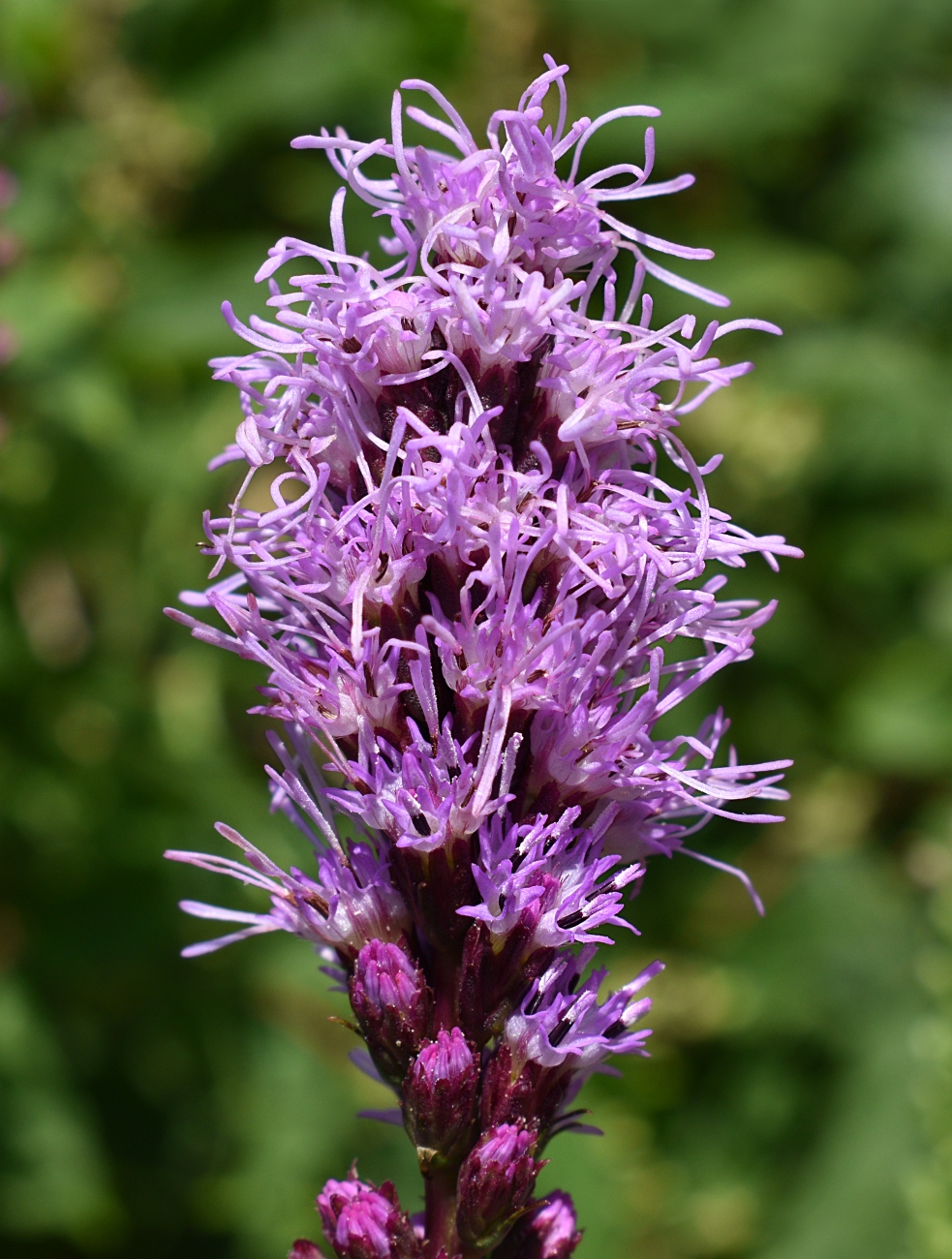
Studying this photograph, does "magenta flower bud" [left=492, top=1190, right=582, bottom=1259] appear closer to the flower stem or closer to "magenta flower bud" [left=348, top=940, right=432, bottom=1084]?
the flower stem

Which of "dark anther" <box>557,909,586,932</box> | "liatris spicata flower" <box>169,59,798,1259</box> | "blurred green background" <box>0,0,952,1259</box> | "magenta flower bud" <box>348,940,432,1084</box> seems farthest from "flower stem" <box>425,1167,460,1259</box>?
"blurred green background" <box>0,0,952,1259</box>

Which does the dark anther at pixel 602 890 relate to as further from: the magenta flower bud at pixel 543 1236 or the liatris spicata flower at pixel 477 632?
the magenta flower bud at pixel 543 1236

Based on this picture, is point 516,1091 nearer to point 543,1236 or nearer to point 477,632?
point 543,1236

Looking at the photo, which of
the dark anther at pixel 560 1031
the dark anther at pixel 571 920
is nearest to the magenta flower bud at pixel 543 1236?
the dark anther at pixel 560 1031

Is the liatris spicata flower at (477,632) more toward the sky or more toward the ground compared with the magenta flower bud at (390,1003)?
more toward the sky

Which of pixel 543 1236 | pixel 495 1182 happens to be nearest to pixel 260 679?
pixel 543 1236

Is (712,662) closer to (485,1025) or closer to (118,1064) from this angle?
(485,1025)
